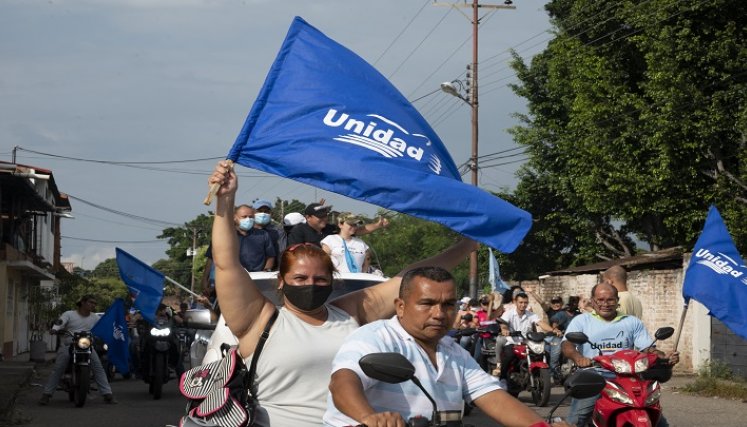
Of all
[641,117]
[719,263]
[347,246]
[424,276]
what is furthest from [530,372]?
[641,117]

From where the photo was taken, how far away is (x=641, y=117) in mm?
32219

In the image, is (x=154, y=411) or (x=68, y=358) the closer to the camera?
(x=154, y=411)

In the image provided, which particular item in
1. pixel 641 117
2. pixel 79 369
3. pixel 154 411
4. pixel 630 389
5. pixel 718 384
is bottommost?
pixel 154 411

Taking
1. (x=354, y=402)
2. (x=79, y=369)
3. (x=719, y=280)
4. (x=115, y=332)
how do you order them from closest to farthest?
1. (x=354, y=402)
2. (x=719, y=280)
3. (x=79, y=369)
4. (x=115, y=332)

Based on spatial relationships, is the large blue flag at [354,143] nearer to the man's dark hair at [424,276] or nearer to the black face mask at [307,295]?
the black face mask at [307,295]

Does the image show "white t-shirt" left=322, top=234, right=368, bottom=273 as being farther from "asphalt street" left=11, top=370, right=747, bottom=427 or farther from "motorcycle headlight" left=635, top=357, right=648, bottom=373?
"asphalt street" left=11, top=370, right=747, bottom=427

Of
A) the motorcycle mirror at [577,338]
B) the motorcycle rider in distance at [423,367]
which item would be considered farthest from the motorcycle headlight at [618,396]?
the motorcycle rider in distance at [423,367]

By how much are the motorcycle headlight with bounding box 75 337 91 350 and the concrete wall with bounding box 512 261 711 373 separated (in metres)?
11.4

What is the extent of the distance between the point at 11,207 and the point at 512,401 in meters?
41.0

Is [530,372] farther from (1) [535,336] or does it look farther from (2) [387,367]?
(2) [387,367]

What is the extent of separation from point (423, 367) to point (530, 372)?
13400mm

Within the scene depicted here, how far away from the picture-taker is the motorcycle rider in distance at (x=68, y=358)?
17.1 metres

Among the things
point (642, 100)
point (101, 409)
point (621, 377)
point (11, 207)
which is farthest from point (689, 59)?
point (11, 207)

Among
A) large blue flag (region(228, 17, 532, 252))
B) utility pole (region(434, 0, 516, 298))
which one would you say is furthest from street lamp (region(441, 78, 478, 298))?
large blue flag (region(228, 17, 532, 252))
